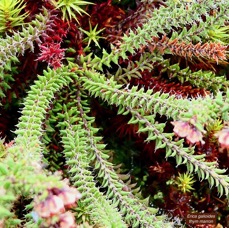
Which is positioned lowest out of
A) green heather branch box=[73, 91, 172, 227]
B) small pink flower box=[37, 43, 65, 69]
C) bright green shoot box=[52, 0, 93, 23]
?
green heather branch box=[73, 91, 172, 227]

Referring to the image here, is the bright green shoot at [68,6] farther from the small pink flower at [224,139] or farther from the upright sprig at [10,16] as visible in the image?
the small pink flower at [224,139]

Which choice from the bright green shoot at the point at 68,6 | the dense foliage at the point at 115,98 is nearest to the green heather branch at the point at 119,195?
the dense foliage at the point at 115,98

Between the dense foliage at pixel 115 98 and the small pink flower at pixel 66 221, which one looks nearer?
the small pink flower at pixel 66 221

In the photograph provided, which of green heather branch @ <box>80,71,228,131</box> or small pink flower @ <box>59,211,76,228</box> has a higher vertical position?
green heather branch @ <box>80,71,228,131</box>

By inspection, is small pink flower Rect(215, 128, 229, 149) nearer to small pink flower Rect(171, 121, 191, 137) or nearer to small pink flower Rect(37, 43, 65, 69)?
small pink flower Rect(171, 121, 191, 137)

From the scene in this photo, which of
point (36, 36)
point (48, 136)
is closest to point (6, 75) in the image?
point (36, 36)

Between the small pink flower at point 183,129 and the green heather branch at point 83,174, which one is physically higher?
the small pink flower at point 183,129

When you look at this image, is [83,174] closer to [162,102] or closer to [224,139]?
[162,102]

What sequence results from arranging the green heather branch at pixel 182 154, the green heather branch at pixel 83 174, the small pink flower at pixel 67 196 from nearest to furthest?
the small pink flower at pixel 67 196
the green heather branch at pixel 83 174
the green heather branch at pixel 182 154

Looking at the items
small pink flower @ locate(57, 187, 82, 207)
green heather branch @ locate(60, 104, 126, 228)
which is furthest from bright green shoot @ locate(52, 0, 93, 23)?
small pink flower @ locate(57, 187, 82, 207)


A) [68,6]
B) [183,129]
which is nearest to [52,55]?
[68,6]
